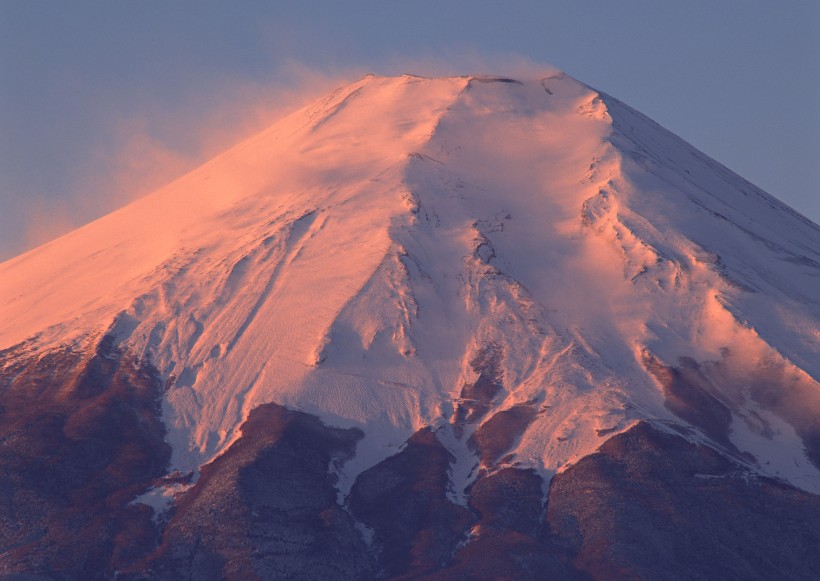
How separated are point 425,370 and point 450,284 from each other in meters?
16.4

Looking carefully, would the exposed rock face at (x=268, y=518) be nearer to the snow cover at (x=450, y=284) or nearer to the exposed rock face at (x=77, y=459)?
the snow cover at (x=450, y=284)

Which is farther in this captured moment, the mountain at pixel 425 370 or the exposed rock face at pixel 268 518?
the mountain at pixel 425 370

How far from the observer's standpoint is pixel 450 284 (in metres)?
144

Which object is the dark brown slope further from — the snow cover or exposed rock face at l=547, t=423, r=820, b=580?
the snow cover

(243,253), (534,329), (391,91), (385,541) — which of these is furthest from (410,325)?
(391,91)

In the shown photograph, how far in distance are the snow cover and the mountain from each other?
0.42m

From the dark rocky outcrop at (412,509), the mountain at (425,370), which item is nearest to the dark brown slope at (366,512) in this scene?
the dark rocky outcrop at (412,509)

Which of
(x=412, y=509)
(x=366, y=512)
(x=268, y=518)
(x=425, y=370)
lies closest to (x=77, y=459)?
(x=268, y=518)

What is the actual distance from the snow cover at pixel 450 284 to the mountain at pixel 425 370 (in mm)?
416

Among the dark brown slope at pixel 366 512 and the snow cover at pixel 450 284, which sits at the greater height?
the snow cover at pixel 450 284

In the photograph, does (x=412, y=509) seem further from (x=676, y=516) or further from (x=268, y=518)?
(x=676, y=516)

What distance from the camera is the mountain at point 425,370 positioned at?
343ft

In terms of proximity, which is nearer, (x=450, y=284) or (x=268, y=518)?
(x=268, y=518)

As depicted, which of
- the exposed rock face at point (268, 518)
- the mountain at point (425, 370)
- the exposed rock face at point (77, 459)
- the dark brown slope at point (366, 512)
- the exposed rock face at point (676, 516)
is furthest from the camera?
the mountain at point (425, 370)
